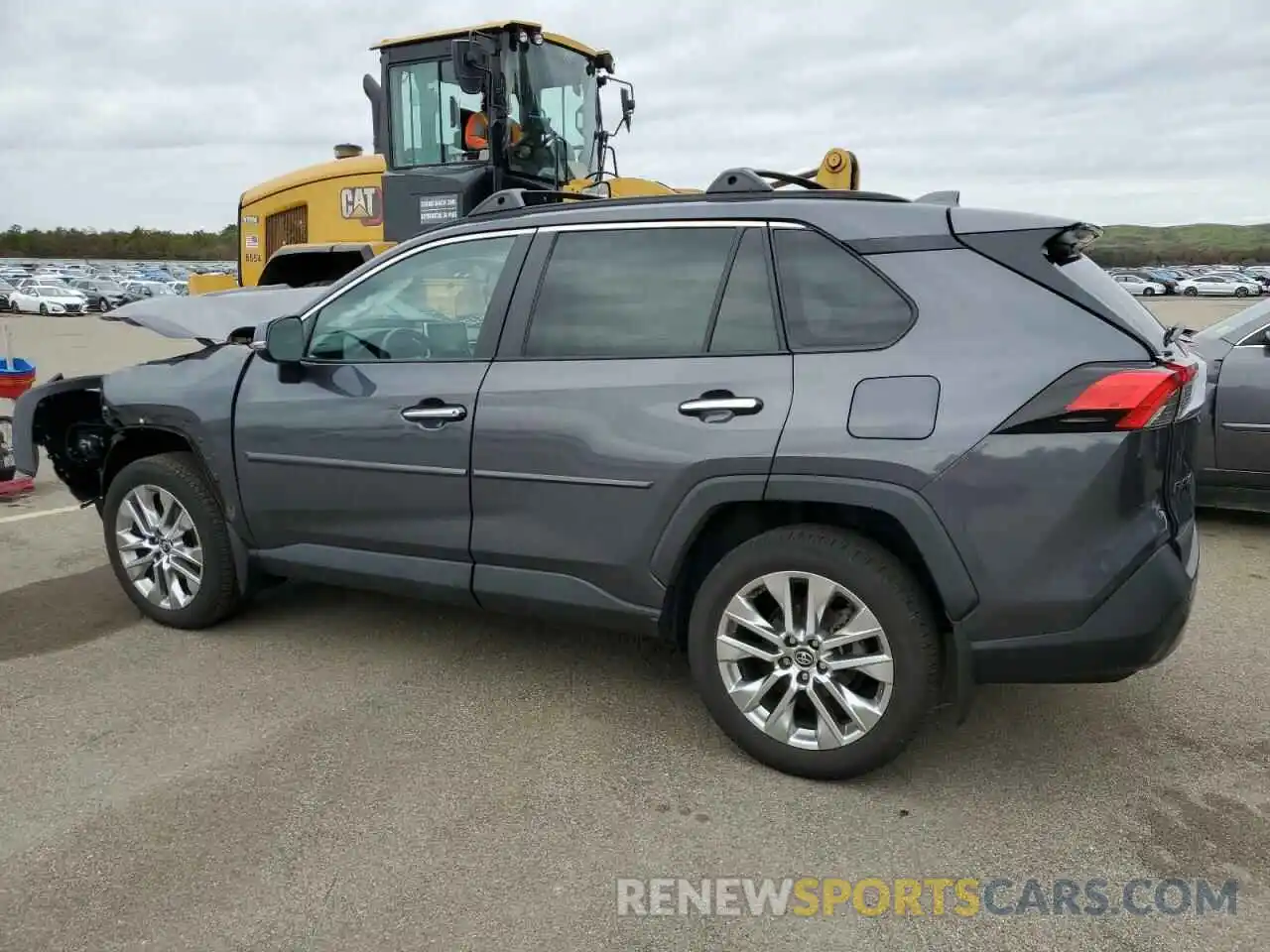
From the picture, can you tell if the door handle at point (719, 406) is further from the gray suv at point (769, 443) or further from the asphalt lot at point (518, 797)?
the asphalt lot at point (518, 797)

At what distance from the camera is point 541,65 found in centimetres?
852

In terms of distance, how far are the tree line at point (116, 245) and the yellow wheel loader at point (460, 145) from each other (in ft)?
374

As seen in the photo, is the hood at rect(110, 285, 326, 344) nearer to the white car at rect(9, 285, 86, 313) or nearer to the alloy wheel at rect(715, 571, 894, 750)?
the alloy wheel at rect(715, 571, 894, 750)

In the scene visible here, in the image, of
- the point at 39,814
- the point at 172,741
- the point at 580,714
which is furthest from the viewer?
the point at 580,714

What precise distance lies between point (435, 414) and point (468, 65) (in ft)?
15.9

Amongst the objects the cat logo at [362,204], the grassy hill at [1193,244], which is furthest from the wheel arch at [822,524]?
the grassy hill at [1193,244]

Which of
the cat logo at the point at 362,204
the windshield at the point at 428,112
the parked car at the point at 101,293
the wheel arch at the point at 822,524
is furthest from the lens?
the parked car at the point at 101,293

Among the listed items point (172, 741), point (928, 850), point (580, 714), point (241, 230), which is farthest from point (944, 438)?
point (241, 230)

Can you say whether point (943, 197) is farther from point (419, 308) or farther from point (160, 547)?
point (160, 547)

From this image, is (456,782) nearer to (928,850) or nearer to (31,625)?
(928,850)

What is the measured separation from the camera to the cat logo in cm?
913

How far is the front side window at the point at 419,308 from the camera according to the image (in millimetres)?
3840

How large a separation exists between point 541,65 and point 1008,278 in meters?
6.47

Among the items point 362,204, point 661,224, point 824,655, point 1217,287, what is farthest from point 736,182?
point 1217,287
